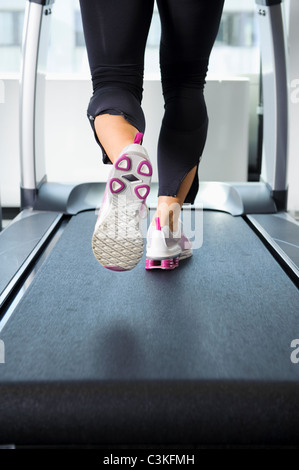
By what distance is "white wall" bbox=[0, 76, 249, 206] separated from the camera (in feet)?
8.44

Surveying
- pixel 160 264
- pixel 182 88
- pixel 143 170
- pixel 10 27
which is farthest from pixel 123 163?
pixel 10 27

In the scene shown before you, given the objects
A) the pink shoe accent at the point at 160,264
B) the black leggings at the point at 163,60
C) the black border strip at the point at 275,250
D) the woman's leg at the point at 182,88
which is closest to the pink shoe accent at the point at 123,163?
the black leggings at the point at 163,60

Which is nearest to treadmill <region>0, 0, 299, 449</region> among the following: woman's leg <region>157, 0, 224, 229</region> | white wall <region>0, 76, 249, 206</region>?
woman's leg <region>157, 0, 224, 229</region>

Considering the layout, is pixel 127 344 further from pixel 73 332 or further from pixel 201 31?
pixel 201 31

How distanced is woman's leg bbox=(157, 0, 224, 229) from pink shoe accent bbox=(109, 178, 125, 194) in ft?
0.91

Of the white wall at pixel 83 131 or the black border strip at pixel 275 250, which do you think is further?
the white wall at pixel 83 131

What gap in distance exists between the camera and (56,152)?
105 inches

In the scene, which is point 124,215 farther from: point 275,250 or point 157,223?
point 275,250

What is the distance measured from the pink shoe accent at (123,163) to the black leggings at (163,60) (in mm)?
113

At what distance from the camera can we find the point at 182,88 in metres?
1.17

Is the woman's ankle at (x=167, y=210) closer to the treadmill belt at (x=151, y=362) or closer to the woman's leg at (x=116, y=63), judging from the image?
the treadmill belt at (x=151, y=362)

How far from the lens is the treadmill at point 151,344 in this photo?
0.75 meters

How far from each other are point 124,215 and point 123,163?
3.8 inches

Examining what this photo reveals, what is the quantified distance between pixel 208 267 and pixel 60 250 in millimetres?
443
